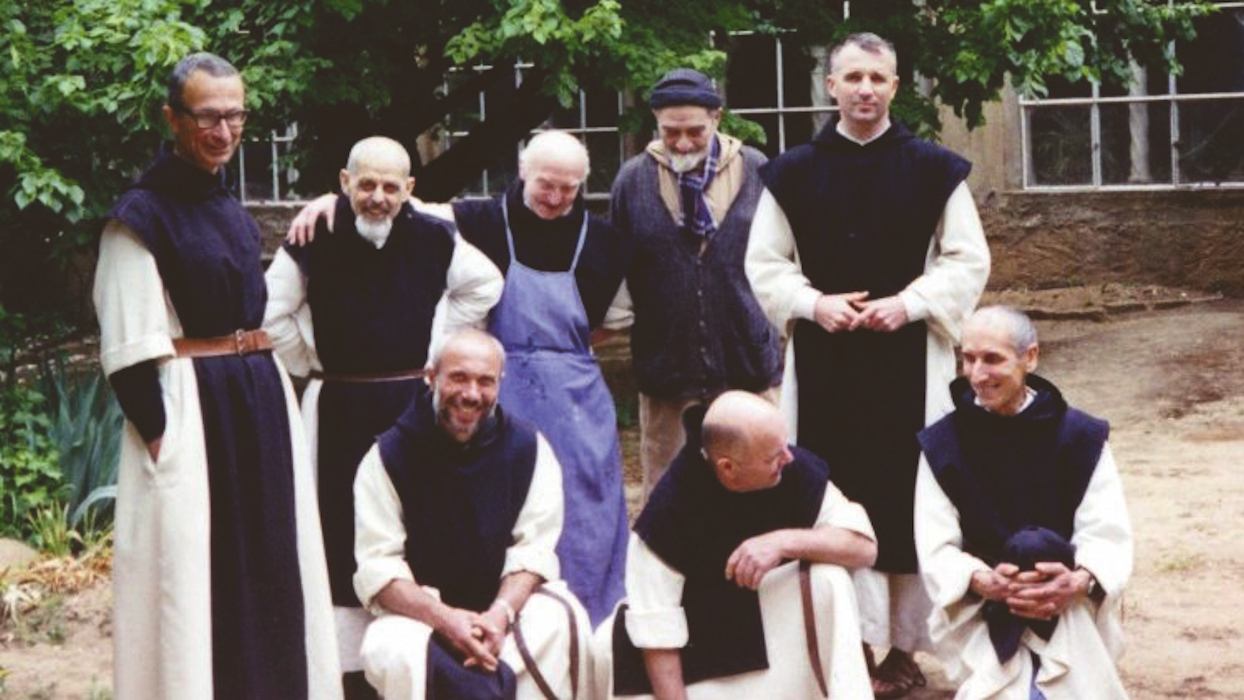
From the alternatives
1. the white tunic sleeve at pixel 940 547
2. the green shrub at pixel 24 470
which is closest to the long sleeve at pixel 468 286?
the white tunic sleeve at pixel 940 547

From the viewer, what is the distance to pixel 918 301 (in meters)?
5.91

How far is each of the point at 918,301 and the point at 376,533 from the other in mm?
1649

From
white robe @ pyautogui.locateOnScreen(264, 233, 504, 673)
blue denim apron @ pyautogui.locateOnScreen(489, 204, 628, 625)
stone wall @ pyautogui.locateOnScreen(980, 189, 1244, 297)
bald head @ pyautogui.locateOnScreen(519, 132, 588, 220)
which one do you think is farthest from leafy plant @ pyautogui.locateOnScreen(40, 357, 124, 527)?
stone wall @ pyautogui.locateOnScreen(980, 189, 1244, 297)

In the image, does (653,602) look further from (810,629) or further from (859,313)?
(859,313)

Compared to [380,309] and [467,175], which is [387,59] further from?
[380,309]

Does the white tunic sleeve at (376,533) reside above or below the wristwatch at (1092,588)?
above

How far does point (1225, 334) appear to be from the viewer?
12258 millimetres

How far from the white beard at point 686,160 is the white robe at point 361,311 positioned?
0.67 meters

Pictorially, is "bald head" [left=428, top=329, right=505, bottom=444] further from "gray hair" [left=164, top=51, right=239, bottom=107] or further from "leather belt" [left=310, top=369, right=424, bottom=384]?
"gray hair" [left=164, top=51, right=239, bottom=107]

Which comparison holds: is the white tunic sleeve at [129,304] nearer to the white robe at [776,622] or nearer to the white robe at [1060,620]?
the white robe at [776,622]

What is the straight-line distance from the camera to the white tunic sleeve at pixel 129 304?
5.05 m

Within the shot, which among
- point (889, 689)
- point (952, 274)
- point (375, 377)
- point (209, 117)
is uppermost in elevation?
point (209, 117)

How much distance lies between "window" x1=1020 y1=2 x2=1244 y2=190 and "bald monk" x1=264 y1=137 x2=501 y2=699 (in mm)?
8831

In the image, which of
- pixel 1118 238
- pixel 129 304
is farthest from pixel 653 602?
pixel 1118 238
